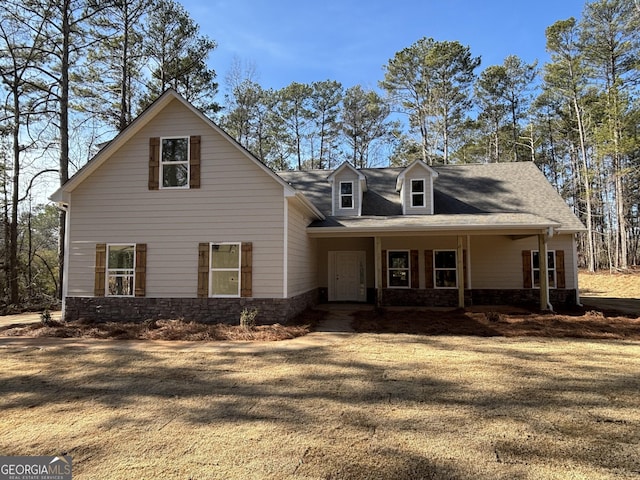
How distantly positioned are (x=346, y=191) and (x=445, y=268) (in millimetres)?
4753

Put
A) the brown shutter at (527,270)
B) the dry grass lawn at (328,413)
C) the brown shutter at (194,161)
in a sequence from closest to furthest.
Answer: the dry grass lawn at (328,413) < the brown shutter at (194,161) < the brown shutter at (527,270)

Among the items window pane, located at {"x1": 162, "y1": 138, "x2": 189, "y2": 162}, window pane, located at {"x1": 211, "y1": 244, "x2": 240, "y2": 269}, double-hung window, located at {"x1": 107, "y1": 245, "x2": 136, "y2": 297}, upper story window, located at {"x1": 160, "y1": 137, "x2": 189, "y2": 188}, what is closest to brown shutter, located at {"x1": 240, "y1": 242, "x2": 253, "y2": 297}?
window pane, located at {"x1": 211, "y1": 244, "x2": 240, "y2": 269}

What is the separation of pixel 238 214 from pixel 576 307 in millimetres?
11662

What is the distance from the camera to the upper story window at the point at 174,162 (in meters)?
10.3

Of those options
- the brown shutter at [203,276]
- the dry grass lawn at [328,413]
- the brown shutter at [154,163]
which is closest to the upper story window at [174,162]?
the brown shutter at [154,163]

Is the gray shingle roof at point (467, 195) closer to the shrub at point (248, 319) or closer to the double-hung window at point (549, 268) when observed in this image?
the double-hung window at point (549, 268)

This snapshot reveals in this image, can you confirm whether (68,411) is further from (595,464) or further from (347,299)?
(347,299)

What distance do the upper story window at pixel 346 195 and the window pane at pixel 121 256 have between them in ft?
25.2

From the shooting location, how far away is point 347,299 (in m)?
14.6

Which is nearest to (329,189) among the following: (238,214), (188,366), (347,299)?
(347,299)

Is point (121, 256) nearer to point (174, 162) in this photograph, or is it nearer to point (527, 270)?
point (174, 162)

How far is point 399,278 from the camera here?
550 inches

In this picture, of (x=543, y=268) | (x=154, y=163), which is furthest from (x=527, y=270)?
(x=154, y=163)

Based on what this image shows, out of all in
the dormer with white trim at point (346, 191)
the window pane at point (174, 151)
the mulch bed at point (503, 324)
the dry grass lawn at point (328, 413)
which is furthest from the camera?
the dormer with white trim at point (346, 191)
